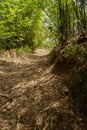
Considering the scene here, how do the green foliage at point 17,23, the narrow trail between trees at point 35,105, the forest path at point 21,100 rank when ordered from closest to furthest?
the narrow trail between trees at point 35,105 → the forest path at point 21,100 → the green foliage at point 17,23

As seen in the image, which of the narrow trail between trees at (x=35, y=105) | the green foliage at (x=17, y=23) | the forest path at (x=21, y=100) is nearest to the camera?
the narrow trail between trees at (x=35, y=105)

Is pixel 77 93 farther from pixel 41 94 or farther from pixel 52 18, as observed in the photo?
pixel 52 18

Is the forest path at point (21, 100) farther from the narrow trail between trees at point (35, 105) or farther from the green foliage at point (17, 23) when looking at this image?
the green foliage at point (17, 23)

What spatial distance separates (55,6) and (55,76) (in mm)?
7802

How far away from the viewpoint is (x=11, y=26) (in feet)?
42.0

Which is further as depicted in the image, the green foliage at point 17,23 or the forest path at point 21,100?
the green foliage at point 17,23

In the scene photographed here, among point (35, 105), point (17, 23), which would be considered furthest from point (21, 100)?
point (17, 23)

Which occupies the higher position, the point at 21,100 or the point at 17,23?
the point at 17,23

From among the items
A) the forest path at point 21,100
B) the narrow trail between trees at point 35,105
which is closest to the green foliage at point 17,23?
the forest path at point 21,100

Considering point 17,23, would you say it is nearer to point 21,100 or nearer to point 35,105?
point 21,100

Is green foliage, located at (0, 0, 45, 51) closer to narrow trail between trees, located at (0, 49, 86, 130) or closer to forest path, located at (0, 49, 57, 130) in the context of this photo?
→ forest path, located at (0, 49, 57, 130)

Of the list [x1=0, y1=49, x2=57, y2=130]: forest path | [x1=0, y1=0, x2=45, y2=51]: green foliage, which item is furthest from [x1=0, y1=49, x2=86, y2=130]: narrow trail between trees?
[x1=0, y1=0, x2=45, y2=51]: green foliage

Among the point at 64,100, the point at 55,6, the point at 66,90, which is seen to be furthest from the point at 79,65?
the point at 55,6

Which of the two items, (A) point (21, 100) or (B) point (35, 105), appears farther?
(A) point (21, 100)
